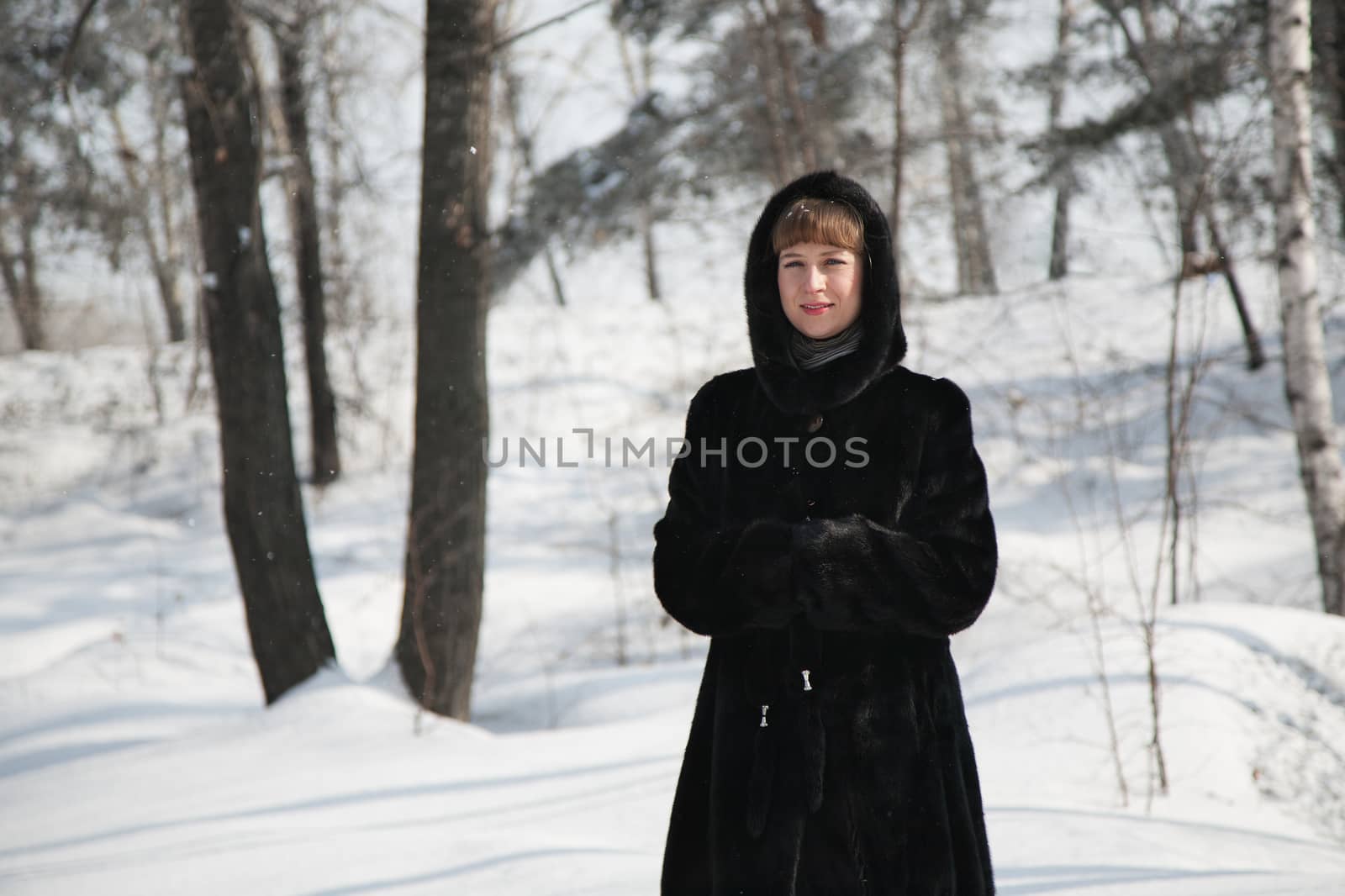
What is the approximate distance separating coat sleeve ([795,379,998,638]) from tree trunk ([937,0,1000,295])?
33.8 ft

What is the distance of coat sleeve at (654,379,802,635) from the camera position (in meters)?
1.68

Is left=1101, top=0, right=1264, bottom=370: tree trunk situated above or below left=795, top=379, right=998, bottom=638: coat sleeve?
above

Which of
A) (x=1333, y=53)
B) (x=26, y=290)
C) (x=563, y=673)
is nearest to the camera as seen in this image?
(x=563, y=673)

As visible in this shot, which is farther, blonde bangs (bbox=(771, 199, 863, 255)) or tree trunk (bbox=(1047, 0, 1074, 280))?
tree trunk (bbox=(1047, 0, 1074, 280))

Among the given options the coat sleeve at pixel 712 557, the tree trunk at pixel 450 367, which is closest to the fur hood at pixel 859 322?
the coat sleeve at pixel 712 557

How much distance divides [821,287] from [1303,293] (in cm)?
463

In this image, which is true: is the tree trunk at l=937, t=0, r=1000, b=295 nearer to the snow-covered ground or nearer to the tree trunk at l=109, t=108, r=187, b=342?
the snow-covered ground

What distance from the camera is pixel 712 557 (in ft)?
5.75

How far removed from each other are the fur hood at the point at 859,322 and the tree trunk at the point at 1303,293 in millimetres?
4447

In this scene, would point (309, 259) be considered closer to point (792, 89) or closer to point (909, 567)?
point (792, 89)

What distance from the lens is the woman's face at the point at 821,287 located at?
70.3 inches

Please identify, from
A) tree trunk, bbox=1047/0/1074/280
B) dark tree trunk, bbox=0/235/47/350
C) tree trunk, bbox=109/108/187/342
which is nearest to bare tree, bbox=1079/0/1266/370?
tree trunk, bbox=1047/0/1074/280

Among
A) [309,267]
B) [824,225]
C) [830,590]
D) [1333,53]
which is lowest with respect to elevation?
[830,590]

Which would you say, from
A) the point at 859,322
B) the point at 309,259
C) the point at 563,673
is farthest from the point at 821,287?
the point at 309,259
